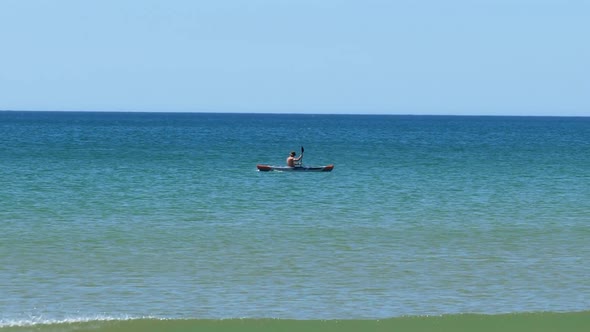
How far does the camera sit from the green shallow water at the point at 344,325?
15.0 metres

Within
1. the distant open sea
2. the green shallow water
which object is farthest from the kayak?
the green shallow water

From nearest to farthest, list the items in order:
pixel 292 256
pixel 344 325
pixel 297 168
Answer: pixel 344 325, pixel 292 256, pixel 297 168

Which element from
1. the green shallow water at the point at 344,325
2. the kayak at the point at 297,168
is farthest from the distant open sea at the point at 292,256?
the kayak at the point at 297,168

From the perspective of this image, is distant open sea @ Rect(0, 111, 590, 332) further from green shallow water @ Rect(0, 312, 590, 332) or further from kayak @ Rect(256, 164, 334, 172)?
kayak @ Rect(256, 164, 334, 172)

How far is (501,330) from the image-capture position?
49.9 ft

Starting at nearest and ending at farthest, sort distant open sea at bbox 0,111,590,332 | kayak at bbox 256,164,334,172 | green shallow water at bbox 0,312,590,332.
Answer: green shallow water at bbox 0,312,590,332 < distant open sea at bbox 0,111,590,332 < kayak at bbox 256,164,334,172

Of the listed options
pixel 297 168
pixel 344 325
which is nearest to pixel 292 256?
pixel 344 325

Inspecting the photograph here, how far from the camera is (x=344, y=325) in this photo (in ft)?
50.0

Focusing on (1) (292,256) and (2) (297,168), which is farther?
(2) (297,168)

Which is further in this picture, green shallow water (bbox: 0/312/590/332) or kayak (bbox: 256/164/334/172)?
kayak (bbox: 256/164/334/172)

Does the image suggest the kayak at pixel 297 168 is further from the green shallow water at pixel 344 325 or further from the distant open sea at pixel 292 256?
the green shallow water at pixel 344 325

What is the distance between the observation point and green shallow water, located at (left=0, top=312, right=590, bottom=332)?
49.4ft

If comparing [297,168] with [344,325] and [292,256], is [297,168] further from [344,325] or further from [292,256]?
[344,325]

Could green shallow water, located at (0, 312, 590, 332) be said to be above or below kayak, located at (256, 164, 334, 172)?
above
